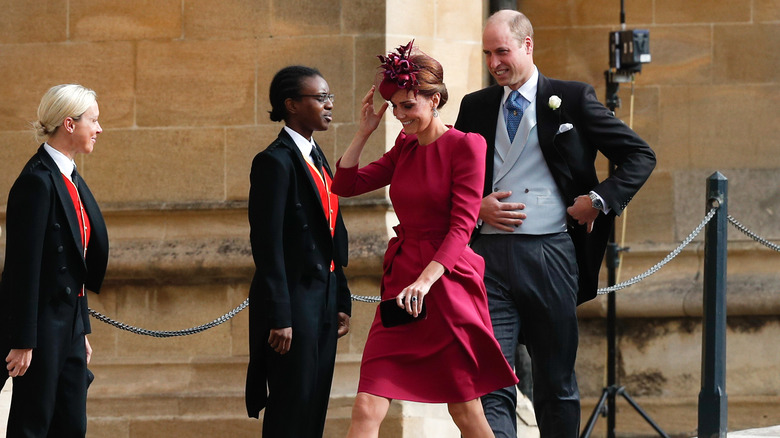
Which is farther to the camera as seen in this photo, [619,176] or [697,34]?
[697,34]

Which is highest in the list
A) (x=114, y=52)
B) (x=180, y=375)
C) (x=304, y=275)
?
(x=114, y=52)

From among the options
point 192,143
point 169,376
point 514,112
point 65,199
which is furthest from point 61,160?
point 169,376

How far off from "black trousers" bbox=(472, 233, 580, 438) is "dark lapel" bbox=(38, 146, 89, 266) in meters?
1.37

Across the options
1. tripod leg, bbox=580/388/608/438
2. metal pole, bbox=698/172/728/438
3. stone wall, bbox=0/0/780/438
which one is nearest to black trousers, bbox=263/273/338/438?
stone wall, bbox=0/0/780/438

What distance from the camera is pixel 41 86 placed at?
7605 millimetres

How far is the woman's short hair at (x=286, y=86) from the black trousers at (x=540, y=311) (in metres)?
0.88

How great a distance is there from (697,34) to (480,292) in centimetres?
458

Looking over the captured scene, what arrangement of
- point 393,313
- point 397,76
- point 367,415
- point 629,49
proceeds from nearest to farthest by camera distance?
point 367,415 → point 393,313 → point 397,76 → point 629,49

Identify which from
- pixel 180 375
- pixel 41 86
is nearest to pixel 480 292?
pixel 180 375

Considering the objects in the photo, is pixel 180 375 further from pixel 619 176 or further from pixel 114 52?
pixel 619 176

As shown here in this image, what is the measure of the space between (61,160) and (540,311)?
1701 mm

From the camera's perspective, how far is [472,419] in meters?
4.62

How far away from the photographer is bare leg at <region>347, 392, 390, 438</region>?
175 inches

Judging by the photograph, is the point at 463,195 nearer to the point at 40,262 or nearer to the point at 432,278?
the point at 432,278
